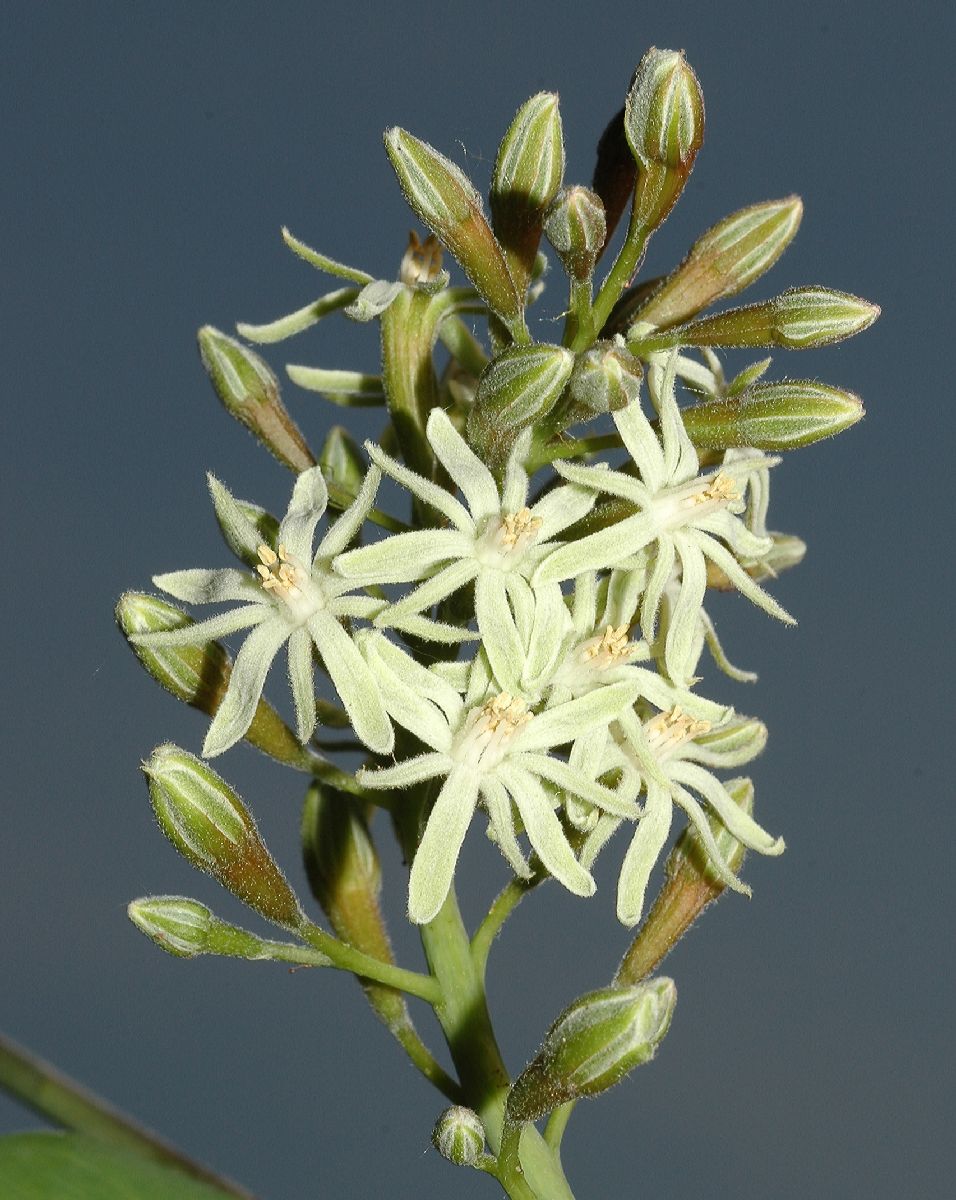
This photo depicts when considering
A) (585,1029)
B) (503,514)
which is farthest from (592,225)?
(585,1029)

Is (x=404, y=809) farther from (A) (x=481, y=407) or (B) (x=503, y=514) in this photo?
(A) (x=481, y=407)

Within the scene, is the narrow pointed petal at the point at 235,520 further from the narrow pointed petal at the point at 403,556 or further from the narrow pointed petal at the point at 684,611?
the narrow pointed petal at the point at 684,611

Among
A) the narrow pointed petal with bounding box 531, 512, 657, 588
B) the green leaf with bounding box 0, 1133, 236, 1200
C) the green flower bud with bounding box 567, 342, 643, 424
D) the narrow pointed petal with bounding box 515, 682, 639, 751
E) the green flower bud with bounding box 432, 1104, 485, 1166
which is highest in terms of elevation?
the green flower bud with bounding box 567, 342, 643, 424

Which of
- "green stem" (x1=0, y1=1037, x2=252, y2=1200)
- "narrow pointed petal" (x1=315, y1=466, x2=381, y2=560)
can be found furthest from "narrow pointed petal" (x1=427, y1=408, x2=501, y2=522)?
"green stem" (x1=0, y1=1037, x2=252, y2=1200)

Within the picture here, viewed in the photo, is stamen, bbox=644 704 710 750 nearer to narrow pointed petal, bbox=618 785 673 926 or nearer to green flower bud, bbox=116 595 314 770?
narrow pointed petal, bbox=618 785 673 926

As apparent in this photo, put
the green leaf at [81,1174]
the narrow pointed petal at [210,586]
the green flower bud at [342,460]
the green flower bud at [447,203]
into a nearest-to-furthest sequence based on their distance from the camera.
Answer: the green leaf at [81,1174]
the narrow pointed petal at [210,586]
the green flower bud at [447,203]
the green flower bud at [342,460]

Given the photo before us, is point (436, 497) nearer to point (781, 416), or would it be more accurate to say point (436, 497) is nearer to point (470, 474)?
point (470, 474)

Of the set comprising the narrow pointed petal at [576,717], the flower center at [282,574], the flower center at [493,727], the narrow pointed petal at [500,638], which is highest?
the flower center at [282,574]

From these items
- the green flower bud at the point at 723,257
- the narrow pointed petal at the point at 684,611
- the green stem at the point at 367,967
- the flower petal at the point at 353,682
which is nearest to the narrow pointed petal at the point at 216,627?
the flower petal at the point at 353,682
